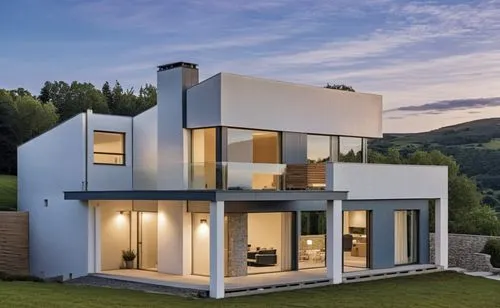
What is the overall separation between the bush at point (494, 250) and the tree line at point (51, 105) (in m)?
28.7

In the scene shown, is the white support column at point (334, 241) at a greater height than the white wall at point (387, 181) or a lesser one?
lesser

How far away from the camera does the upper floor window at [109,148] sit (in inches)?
900

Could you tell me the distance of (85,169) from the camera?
73.6 feet

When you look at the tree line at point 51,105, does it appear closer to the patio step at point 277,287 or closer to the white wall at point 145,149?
the white wall at point 145,149

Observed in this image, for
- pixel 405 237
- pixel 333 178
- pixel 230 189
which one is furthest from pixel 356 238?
pixel 230 189

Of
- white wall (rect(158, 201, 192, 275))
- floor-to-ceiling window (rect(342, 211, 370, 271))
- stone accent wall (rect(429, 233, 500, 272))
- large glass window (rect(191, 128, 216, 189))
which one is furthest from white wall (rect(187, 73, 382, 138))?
stone accent wall (rect(429, 233, 500, 272))

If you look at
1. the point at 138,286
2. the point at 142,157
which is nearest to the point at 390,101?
the point at 142,157

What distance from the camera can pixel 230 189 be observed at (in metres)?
18.7

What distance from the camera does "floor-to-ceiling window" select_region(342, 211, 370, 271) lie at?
23.4 meters

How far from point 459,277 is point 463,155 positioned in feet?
130

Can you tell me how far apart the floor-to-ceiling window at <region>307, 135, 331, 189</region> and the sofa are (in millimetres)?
2445

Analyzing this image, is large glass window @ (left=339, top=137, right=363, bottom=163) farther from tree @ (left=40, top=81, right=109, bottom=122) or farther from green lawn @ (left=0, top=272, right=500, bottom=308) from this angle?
tree @ (left=40, top=81, right=109, bottom=122)

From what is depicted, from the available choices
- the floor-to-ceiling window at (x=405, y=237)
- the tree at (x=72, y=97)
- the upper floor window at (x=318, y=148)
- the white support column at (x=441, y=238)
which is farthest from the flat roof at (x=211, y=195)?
the tree at (x=72, y=97)

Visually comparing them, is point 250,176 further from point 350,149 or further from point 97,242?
point 350,149
